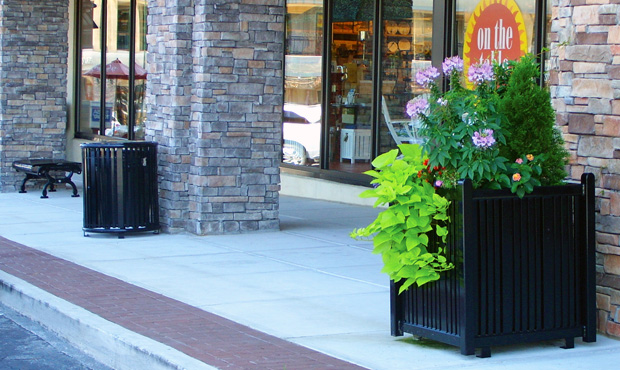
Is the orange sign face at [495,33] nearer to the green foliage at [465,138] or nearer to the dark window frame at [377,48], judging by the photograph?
the dark window frame at [377,48]

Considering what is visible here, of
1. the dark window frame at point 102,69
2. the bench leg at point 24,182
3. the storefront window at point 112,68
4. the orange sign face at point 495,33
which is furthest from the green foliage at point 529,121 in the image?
the dark window frame at point 102,69

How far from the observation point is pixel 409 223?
19.5 feet

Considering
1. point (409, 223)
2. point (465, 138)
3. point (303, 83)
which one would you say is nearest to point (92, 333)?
point (409, 223)

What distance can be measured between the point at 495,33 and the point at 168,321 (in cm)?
684

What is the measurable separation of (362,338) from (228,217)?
524 cm

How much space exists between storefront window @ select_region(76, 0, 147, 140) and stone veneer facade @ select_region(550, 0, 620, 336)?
41.2ft

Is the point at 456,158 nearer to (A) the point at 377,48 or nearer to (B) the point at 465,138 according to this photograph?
(B) the point at 465,138

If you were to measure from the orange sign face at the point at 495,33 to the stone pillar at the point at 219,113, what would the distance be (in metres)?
2.63

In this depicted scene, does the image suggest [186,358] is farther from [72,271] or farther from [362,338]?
[72,271]

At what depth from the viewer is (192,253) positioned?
10.1 metres

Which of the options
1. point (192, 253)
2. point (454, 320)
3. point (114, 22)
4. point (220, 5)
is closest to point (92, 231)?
point (192, 253)

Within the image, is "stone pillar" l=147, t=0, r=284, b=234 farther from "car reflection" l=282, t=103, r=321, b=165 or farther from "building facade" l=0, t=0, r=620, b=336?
"car reflection" l=282, t=103, r=321, b=165

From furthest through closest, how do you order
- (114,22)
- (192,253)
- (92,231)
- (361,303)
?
1. (114,22)
2. (92,231)
3. (192,253)
4. (361,303)

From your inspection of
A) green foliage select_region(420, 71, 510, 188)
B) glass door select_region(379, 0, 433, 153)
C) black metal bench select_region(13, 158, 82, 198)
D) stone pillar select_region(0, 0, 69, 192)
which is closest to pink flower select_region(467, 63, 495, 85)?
green foliage select_region(420, 71, 510, 188)
